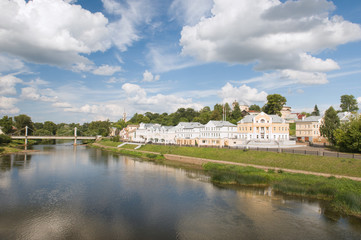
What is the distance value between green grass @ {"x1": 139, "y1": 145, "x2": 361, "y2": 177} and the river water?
9.84m

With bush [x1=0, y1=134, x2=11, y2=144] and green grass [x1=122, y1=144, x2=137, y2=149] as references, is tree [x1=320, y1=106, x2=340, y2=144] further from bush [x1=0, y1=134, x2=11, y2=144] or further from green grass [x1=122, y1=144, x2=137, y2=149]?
bush [x1=0, y1=134, x2=11, y2=144]

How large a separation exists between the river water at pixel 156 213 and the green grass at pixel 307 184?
156 cm

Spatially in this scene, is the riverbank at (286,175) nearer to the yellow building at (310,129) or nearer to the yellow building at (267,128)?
the yellow building at (267,128)

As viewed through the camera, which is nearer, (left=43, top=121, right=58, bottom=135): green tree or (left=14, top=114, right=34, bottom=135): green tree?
(left=14, top=114, right=34, bottom=135): green tree

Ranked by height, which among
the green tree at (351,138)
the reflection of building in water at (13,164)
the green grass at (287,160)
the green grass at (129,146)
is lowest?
the reflection of building in water at (13,164)

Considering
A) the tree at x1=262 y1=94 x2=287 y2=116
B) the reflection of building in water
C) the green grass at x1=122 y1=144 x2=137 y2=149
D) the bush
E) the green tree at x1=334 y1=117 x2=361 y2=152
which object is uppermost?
the tree at x1=262 y1=94 x2=287 y2=116

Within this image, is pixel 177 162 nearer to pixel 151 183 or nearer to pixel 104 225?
pixel 151 183

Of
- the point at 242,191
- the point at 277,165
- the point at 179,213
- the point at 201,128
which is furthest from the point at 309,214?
the point at 201,128

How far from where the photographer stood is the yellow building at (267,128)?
2537 inches

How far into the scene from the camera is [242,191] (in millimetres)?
29797

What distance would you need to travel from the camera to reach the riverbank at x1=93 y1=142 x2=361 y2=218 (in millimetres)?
25003

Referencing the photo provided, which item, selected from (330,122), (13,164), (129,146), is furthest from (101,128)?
(330,122)

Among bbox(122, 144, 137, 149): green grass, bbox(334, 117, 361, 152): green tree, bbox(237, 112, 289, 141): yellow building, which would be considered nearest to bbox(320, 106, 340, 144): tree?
bbox(237, 112, 289, 141): yellow building

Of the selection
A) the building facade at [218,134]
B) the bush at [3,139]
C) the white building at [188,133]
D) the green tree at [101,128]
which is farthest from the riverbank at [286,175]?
the green tree at [101,128]
